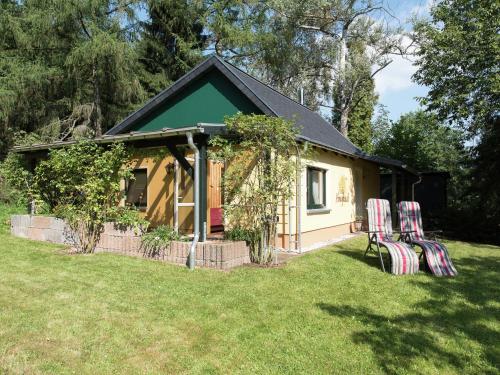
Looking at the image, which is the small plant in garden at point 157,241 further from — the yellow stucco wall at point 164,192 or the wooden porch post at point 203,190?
the yellow stucco wall at point 164,192

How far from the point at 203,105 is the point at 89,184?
4.81 meters

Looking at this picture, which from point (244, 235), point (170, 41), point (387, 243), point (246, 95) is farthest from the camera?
point (170, 41)

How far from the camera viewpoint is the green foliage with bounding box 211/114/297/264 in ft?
24.0

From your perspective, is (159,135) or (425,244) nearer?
(425,244)

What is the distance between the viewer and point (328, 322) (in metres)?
4.66

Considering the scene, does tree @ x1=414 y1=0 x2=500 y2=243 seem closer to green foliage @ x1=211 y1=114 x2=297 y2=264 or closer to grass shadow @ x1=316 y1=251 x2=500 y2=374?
A: green foliage @ x1=211 y1=114 x2=297 y2=264

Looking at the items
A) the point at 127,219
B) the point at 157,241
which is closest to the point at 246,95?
the point at 127,219

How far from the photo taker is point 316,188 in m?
11.2

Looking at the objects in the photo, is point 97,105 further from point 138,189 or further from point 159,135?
point 159,135

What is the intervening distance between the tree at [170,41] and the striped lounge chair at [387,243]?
15703 mm

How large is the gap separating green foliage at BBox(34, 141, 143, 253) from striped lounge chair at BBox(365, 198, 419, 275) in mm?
5033

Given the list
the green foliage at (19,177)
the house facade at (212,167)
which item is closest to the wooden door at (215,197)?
the house facade at (212,167)

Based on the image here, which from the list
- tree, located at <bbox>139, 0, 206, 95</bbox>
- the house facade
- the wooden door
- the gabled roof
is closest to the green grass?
the house facade

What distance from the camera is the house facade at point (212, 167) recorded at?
31.2 ft
